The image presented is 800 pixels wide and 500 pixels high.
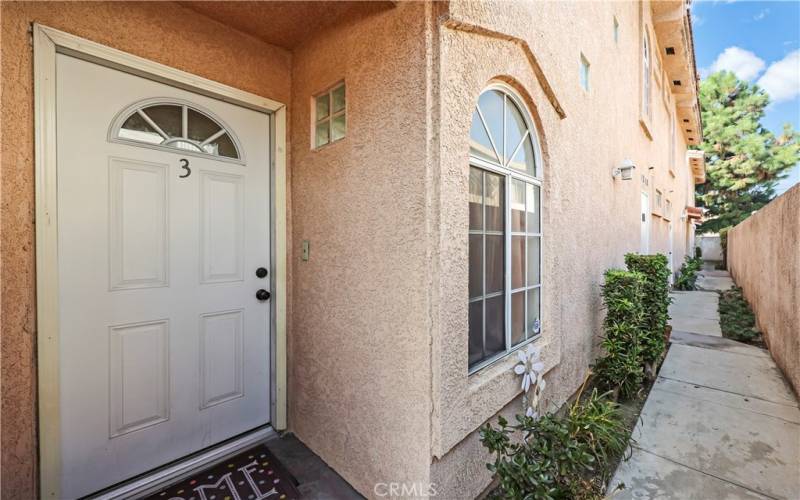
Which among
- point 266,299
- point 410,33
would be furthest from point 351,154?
point 266,299

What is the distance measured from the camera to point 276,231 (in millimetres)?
3244

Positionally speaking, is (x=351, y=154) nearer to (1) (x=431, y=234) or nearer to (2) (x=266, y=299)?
(1) (x=431, y=234)

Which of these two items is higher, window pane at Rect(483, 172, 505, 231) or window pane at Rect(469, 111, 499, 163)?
window pane at Rect(469, 111, 499, 163)

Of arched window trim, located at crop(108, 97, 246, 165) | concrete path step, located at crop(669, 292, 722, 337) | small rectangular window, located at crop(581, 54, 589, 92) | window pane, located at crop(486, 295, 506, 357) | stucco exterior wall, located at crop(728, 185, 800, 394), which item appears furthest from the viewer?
concrete path step, located at crop(669, 292, 722, 337)

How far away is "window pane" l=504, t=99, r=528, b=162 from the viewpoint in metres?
3.18

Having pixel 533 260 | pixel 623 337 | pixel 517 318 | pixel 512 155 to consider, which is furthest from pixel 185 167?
pixel 623 337

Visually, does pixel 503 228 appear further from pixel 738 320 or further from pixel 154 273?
pixel 738 320

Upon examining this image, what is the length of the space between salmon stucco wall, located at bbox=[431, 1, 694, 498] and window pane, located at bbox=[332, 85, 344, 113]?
1054 mm

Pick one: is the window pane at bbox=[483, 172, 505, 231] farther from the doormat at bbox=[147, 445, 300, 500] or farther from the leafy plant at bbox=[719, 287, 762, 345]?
the leafy plant at bbox=[719, 287, 762, 345]

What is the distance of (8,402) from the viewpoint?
2035 mm

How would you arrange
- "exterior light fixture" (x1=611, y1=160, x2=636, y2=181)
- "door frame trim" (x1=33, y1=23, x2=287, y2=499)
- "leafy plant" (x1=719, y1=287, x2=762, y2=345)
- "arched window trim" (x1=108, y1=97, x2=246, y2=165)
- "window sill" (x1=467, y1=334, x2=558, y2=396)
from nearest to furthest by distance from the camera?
"door frame trim" (x1=33, y1=23, x2=287, y2=499) < "arched window trim" (x1=108, y1=97, x2=246, y2=165) < "window sill" (x1=467, y1=334, x2=558, y2=396) < "exterior light fixture" (x1=611, y1=160, x2=636, y2=181) < "leafy plant" (x1=719, y1=287, x2=762, y2=345)

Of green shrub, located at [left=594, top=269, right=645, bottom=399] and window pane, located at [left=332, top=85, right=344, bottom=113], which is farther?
green shrub, located at [left=594, top=269, right=645, bottom=399]

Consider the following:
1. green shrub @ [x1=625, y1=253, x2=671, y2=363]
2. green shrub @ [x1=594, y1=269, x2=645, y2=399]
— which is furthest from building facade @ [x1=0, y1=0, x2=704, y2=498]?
green shrub @ [x1=625, y1=253, x2=671, y2=363]

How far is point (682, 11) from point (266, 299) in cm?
1196
